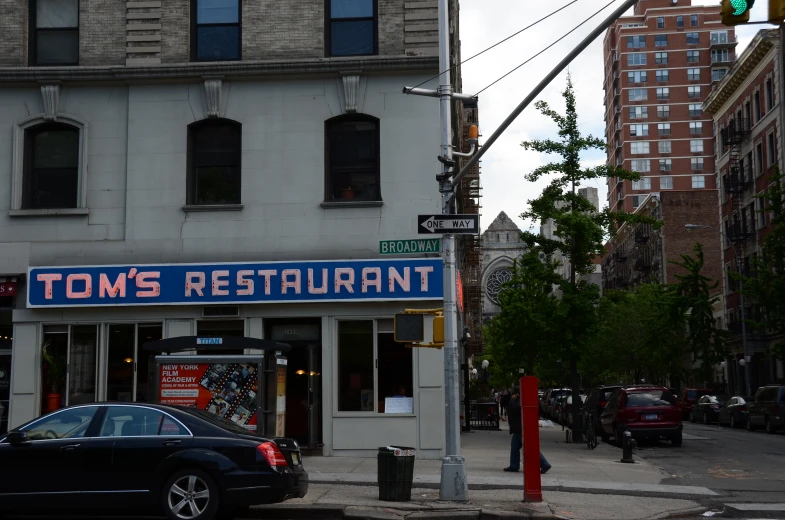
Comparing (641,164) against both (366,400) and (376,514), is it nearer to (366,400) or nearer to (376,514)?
(366,400)

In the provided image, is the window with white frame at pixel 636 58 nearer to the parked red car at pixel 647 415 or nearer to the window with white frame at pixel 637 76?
the window with white frame at pixel 637 76

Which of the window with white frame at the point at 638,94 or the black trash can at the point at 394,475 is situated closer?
the black trash can at the point at 394,475

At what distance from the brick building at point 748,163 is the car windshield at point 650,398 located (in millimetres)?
27512

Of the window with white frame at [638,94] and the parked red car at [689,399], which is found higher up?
the window with white frame at [638,94]

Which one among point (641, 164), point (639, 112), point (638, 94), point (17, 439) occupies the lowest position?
point (17, 439)

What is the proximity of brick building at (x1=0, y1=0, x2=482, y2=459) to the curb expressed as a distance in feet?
24.2

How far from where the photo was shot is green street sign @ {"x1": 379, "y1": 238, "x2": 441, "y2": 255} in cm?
→ 1514

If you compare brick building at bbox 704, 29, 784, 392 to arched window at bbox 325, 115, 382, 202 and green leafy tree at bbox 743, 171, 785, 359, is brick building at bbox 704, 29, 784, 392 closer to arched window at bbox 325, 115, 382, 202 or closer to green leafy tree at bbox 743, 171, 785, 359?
Answer: green leafy tree at bbox 743, 171, 785, 359

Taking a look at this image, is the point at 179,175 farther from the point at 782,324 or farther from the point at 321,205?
the point at 782,324

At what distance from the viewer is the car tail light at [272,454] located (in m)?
11.6

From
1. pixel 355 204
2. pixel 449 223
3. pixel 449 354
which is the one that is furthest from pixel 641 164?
pixel 449 354

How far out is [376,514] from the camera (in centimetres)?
1238

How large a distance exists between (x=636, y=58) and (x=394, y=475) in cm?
10788

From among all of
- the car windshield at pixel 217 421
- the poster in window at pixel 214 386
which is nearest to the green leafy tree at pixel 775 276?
the poster in window at pixel 214 386
